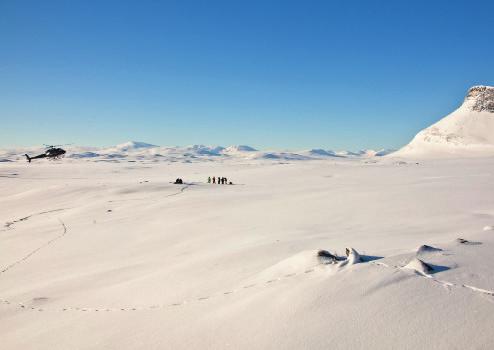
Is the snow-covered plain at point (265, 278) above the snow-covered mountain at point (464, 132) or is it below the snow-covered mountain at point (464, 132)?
below

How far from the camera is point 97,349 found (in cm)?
450

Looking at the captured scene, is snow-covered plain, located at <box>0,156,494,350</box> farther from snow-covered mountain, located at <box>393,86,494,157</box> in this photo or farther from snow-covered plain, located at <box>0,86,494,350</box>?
snow-covered mountain, located at <box>393,86,494,157</box>

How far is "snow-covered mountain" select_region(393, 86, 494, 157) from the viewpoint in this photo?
102 metres

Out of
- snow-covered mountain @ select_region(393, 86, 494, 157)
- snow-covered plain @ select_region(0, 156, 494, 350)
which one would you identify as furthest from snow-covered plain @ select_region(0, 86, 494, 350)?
snow-covered mountain @ select_region(393, 86, 494, 157)

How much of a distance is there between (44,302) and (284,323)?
4.79 m

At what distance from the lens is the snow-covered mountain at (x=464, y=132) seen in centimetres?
10226

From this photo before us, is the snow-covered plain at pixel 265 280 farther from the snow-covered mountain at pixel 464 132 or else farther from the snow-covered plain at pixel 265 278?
the snow-covered mountain at pixel 464 132

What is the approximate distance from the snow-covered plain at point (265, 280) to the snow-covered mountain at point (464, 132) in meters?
97.1

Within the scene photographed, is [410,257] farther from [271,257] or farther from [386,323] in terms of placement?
[271,257]

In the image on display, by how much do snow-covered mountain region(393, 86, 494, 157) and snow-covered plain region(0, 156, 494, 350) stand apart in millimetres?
97102

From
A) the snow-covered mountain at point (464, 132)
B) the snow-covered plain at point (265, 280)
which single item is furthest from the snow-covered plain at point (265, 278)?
the snow-covered mountain at point (464, 132)

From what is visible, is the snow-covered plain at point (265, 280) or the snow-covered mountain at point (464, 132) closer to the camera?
the snow-covered plain at point (265, 280)

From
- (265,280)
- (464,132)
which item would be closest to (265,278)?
(265,280)

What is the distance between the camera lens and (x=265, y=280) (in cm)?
560
